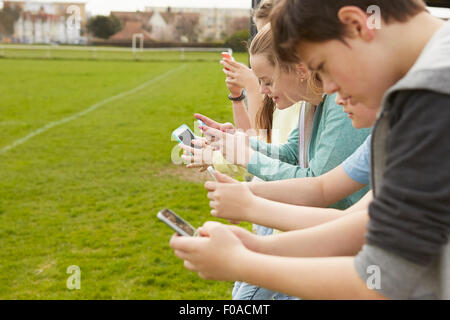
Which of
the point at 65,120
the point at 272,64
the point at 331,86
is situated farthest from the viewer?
the point at 65,120

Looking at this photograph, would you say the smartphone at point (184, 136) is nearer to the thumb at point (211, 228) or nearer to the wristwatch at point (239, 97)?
the wristwatch at point (239, 97)

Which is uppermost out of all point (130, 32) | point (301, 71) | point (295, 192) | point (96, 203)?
point (130, 32)

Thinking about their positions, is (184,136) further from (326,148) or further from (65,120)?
(65,120)

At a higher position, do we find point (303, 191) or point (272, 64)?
point (272, 64)

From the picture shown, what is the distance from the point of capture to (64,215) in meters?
6.35

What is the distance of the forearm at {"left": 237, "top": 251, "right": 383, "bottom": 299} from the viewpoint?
1.12m

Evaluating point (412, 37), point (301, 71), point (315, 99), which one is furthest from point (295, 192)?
point (412, 37)

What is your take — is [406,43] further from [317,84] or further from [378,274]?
[317,84]

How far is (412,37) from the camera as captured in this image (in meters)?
1.16

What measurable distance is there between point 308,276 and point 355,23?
593 millimetres

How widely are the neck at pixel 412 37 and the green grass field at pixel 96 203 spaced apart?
3.51m

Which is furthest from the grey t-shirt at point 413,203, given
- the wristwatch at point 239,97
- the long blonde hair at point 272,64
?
the wristwatch at point 239,97

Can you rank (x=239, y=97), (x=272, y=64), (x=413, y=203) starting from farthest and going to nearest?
(x=239, y=97) → (x=272, y=64) → (x=413, y=203)
